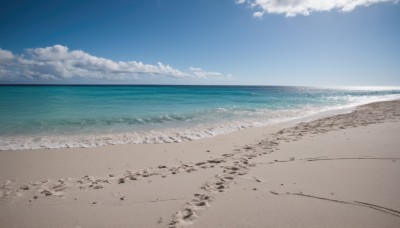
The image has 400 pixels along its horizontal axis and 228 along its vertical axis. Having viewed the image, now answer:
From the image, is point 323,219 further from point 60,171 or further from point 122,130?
point 122,130

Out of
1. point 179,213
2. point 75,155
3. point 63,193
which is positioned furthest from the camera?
point 75,155

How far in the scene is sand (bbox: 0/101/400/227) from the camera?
3303 millimetres

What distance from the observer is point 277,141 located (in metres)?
Result: 8.09

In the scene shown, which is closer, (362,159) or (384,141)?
(362,159)

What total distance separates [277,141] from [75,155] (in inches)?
299

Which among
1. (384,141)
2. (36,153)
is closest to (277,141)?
(384,141)

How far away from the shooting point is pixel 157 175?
5.09m

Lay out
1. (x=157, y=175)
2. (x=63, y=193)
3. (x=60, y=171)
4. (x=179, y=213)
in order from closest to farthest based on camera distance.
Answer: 1. (x=179, y=213)
2. (x=63, y=193)
3. (x=157, y=175)
4. (x=60, y=171)

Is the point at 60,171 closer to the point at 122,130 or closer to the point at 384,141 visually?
the point at 122,130

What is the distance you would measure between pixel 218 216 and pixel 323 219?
1676mm

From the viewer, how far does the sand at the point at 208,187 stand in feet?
10.8

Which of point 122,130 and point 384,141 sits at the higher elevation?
point 384,141

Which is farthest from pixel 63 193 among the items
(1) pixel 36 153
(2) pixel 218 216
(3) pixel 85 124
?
(3) pixel 85 124

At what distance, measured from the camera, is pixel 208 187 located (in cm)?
Answer: 432
